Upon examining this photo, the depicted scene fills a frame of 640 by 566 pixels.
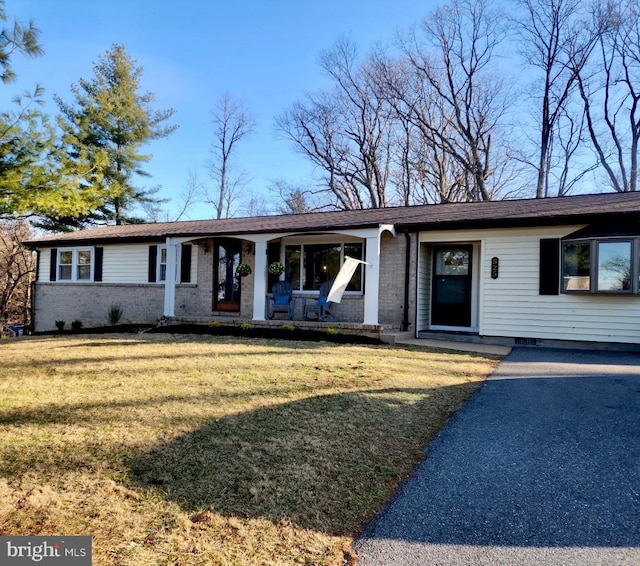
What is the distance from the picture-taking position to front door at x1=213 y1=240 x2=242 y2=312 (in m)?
13.0

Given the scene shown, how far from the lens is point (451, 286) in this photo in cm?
1096

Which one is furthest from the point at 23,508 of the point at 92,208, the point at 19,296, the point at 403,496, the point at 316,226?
the point at 19,296

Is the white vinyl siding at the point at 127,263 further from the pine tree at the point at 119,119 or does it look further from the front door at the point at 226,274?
the pine tree at the point at 119,119

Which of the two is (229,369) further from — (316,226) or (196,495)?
(316,226)

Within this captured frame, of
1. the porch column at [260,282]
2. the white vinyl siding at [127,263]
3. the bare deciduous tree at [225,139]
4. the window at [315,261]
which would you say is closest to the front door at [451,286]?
the window at [315,261]

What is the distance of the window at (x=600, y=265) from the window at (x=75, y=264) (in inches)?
570

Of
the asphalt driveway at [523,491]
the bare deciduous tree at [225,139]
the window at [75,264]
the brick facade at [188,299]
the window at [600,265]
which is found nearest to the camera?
the asphalt driveway at [523,491]

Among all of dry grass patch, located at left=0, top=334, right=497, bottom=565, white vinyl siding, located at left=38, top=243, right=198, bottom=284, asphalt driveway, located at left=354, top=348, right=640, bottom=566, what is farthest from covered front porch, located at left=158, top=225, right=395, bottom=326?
asphalt driveway, located at left=354, top=348, right=640, bottom=566

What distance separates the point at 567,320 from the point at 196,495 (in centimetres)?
879

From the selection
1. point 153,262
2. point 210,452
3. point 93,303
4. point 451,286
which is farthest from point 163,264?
point 210,452

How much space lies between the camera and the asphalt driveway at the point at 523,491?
203 cm

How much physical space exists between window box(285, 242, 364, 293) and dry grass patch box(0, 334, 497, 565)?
577 cm

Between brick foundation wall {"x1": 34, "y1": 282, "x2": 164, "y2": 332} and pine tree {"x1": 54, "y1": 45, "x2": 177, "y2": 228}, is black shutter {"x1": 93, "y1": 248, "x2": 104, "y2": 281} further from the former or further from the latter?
pine tree {"x1": 54, "y1": 45, "x2": 177, "y2": 228}

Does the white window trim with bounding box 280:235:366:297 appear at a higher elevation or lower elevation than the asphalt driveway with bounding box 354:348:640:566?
higher
